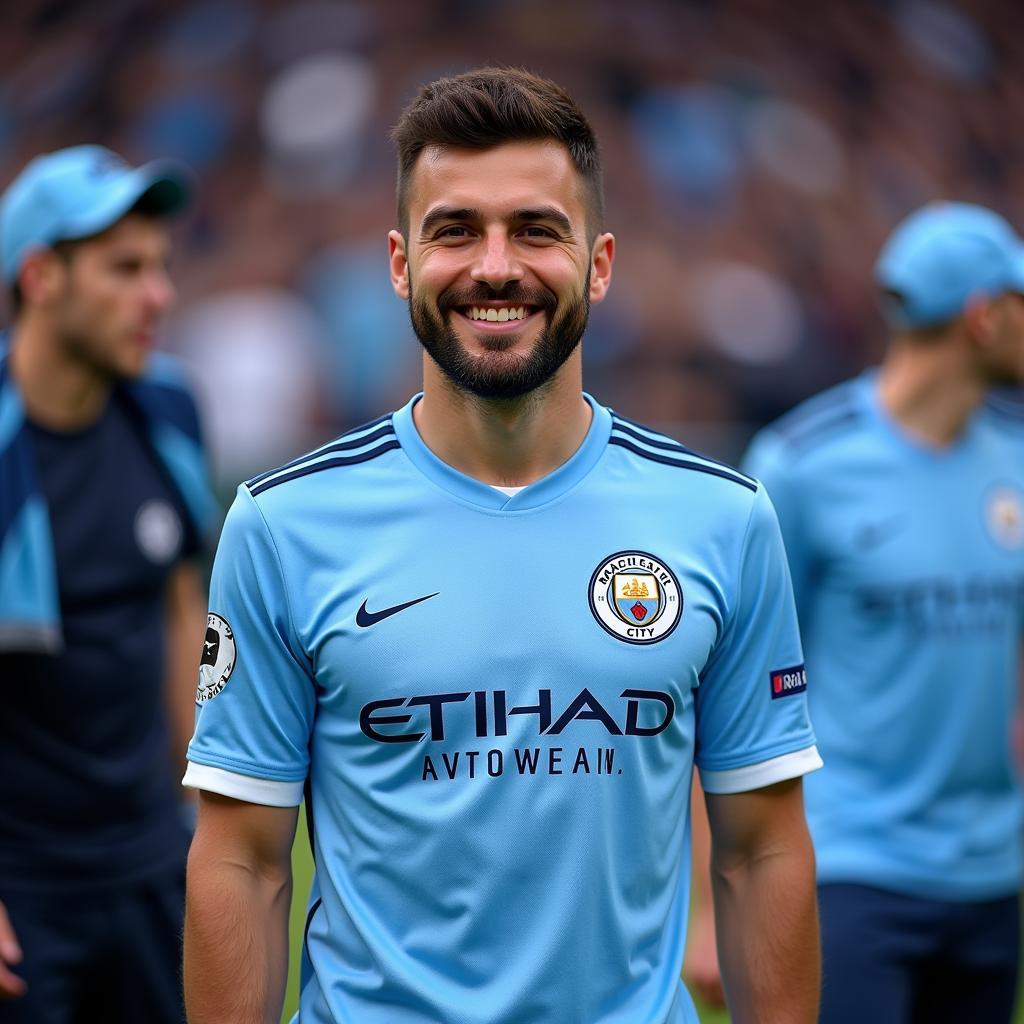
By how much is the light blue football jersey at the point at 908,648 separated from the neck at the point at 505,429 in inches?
69.4

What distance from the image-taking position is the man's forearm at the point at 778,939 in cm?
275

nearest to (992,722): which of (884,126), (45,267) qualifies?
(45,267)

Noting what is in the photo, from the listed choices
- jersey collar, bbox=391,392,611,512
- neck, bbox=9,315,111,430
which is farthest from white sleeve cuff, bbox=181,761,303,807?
neck, bbox=9,315,111,430

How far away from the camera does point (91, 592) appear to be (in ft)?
13.1

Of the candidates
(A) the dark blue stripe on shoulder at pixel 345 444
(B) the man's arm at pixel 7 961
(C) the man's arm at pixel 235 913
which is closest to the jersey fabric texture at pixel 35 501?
(B) the man's arm at pixel 7 961

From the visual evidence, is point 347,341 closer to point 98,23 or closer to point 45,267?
point 98,23

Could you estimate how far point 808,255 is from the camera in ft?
74.2

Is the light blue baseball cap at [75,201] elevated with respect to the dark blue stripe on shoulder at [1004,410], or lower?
elevated

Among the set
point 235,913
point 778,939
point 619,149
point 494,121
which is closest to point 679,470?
point 494,121

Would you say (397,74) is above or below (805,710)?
above

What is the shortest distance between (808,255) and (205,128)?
850 cm

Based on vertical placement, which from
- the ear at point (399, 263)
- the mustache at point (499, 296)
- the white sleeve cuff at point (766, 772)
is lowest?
the white sleeve cuff at point (766, 772)

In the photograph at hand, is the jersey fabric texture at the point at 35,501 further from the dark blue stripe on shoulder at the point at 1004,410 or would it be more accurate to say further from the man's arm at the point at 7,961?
the dark blue stripe on shoulder at the point at 1004,410

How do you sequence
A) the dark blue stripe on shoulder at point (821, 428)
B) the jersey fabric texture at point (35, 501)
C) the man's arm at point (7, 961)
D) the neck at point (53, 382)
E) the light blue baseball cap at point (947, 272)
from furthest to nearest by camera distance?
1. the light blue baseball cap at point (947, 272)
2. the dark blue stripe on shoulder at point (821, 428)
3. the neck at point (53, 382)
4. the jersey fabric texture at point (35, 501)
5. the man's arm at point (7, 961)
